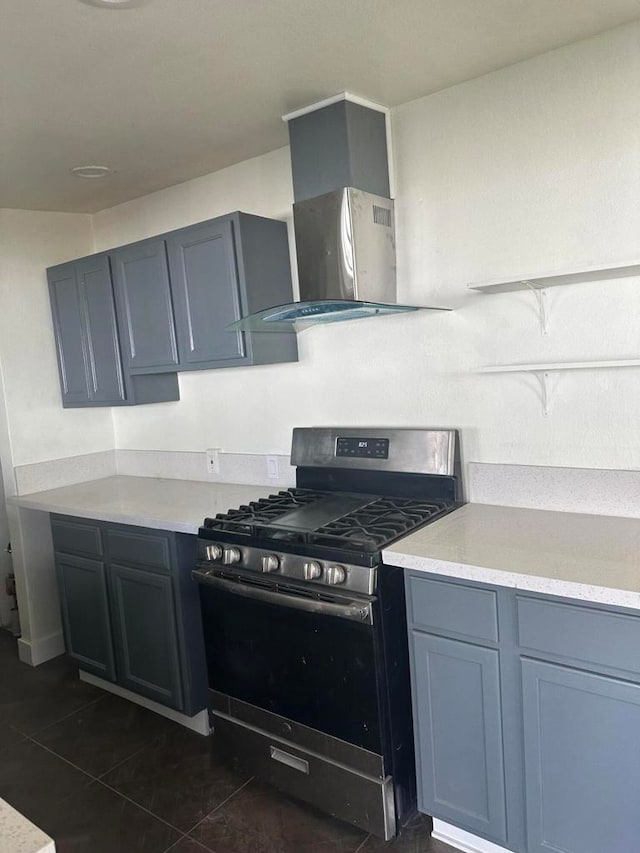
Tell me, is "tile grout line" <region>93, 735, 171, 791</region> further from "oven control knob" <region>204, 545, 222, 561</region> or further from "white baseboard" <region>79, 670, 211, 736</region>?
"oven control knob" <region>204, 545, 222, 561</region>

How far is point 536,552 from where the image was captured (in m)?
1.75

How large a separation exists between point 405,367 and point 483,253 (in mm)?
506

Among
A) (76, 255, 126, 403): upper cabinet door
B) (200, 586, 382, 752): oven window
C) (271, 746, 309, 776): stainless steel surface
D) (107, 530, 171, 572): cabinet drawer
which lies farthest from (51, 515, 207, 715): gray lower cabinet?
(76, 255, 126, 403): upper cabinet door

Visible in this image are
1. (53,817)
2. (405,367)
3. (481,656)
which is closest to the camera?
(481,656)

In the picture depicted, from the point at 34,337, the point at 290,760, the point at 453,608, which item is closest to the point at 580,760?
the point at 453,608

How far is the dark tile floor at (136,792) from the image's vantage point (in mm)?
2041

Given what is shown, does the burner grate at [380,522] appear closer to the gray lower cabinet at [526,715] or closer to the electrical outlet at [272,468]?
the gray lower cabinet at [526,715]

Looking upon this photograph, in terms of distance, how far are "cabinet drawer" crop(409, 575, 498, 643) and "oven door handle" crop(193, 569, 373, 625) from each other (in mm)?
142

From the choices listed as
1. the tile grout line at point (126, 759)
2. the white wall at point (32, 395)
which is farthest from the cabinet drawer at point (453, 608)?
the white wall at point (32, 395)

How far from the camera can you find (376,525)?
6.88 feet

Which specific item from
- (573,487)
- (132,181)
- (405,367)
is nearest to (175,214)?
(132,181)

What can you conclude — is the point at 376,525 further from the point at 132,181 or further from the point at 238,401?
the point at 132,181

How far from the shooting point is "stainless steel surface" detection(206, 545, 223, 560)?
2271 mm

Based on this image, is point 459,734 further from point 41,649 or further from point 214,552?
point 41,649
